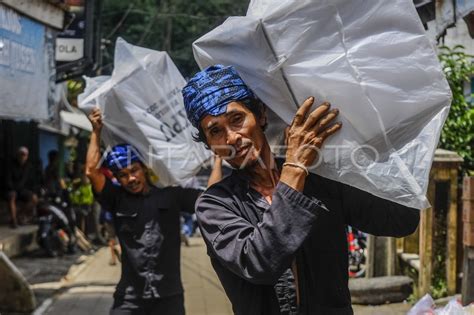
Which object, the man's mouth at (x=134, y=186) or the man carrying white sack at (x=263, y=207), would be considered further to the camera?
the man's mouth at (x=134, y=186)

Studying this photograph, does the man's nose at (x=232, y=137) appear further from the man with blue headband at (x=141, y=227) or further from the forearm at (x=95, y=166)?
the forearm at (x=95, y=166)

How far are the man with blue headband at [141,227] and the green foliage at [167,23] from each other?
1420 cm

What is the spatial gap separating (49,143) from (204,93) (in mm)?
18801

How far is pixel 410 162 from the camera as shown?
2.06m

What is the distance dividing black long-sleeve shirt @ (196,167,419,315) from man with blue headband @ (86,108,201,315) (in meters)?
2.20

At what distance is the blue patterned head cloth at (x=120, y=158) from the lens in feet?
14.6

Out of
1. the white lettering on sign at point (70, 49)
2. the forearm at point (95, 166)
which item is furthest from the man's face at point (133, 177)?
the white lettering on sign at point (70, 49)

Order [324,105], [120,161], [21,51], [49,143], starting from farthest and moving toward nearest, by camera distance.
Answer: [49,143], [21,51], [120,161], [324,105]

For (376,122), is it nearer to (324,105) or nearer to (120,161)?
(324,105)

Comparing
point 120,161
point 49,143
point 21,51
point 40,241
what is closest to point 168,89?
point 120,161

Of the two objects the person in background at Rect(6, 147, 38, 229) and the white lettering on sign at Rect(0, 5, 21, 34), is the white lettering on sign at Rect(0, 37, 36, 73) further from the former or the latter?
the person in background at Rect(6, 147, 38, 229)

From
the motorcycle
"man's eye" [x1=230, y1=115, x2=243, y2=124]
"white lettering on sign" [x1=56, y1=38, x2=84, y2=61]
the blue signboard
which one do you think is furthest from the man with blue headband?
"white lettering on sign" [x1=56, y1=38, x2=84, y2=61]

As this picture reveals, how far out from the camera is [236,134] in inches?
84.1

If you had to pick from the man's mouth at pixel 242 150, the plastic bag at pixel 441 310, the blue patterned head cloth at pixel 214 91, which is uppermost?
the blue patterned head cloth at pixel 214 91
